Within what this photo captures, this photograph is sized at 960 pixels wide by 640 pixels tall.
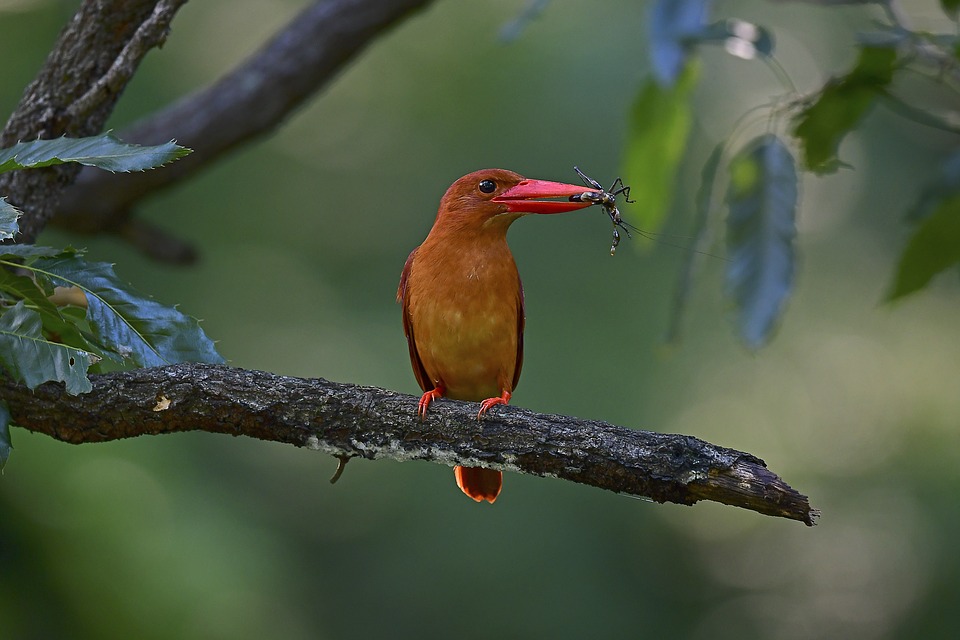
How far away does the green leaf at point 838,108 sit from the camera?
2941mm

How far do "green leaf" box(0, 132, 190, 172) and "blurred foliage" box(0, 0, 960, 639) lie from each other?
13.5 feet

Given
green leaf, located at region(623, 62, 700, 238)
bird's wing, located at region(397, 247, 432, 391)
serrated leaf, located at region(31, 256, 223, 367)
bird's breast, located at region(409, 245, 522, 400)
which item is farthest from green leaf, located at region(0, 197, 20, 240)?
green leaf, located at region(623, 62, 700, 238)

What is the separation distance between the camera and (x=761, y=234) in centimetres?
318

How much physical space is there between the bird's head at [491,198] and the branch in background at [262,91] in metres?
1.33

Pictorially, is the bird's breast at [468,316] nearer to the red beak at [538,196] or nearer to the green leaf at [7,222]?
the red beak at [538,196]

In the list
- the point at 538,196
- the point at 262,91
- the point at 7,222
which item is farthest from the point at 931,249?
the point at 262,91

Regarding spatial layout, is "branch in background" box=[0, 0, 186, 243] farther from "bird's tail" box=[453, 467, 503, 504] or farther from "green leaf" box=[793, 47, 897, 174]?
"green leaf" box=[793, 47, 897, 174]

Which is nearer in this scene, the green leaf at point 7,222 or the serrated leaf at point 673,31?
the green leaf at point 7,222

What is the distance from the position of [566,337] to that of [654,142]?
385 centimetres

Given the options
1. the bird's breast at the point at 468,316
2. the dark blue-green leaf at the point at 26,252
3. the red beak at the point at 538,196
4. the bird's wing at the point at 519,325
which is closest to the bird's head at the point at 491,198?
the red beak at the point at 538,196

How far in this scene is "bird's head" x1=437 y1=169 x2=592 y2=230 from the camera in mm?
3643

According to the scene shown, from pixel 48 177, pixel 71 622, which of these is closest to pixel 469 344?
pixel 48 177

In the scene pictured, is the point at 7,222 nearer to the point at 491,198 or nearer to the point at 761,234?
the point at 491,198

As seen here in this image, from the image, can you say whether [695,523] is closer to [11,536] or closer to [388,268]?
[388,268]
